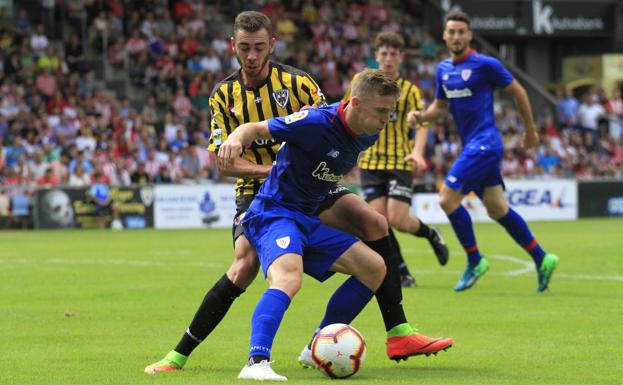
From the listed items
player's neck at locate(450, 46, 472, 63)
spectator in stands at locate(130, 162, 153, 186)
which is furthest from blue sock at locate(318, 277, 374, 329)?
spectator in stands at locate(130, 162, 153, 186)

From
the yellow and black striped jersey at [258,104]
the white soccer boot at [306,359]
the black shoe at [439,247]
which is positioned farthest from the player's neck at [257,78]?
the black shoe at [439,247]

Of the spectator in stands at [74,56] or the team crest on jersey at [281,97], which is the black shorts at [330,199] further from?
the spectator in stands at [74,56]

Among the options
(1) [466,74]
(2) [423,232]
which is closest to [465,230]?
(2) [423,232]

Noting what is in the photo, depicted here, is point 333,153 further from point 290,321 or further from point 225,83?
point 290,321

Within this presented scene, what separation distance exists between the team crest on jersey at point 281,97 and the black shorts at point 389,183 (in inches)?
196

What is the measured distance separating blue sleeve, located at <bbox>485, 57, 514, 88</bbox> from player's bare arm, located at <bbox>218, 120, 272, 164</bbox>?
520 cm

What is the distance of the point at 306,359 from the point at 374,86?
1.67 m

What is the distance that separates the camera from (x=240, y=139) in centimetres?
599

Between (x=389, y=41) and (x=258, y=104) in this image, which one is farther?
(x=389, y=41)

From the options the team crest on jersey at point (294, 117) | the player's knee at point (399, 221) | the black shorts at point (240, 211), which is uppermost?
the team crest on jersey at point (294, 117)

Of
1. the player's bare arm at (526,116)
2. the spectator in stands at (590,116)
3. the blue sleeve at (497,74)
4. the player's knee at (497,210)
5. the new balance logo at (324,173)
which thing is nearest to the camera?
the new balance logo at (324,173)

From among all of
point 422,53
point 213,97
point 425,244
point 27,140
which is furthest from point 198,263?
point 422,53

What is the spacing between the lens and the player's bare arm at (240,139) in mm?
5879

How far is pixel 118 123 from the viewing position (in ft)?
87.2
